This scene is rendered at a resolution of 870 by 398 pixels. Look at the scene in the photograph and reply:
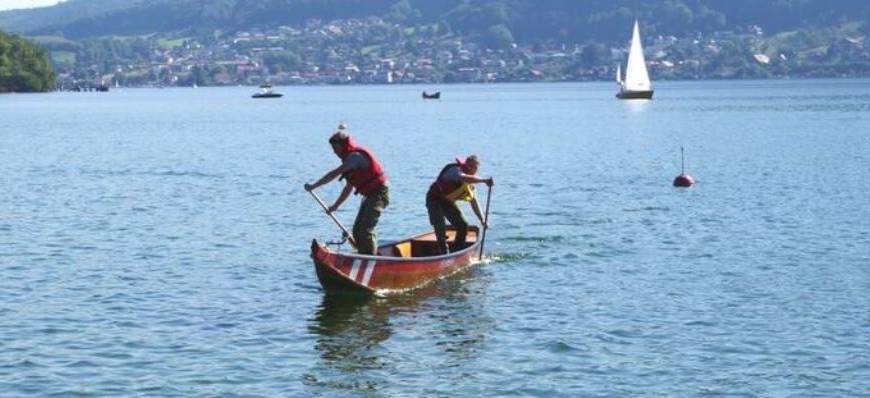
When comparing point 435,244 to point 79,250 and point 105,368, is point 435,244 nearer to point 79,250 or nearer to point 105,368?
point 79,250

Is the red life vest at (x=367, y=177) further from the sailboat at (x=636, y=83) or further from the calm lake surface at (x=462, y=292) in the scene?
the sailboat at (x=636, y=83)

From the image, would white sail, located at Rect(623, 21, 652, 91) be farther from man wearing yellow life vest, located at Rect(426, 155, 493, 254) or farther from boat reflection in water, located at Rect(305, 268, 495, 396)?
boat reflection in water, located at Rect(305, 268, 495, 396)

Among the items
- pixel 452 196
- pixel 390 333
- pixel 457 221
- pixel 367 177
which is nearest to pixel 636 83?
pixel 457 221

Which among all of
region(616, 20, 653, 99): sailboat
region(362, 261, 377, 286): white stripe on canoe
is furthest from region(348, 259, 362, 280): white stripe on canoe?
region(616, 20, 653, 99): sailboat

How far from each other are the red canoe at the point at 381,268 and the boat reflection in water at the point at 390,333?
274mm

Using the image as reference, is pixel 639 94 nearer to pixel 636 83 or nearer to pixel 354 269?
pixel 636 83

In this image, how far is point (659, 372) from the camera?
916 inches

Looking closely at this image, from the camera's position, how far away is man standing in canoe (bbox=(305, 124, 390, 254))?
28594 mm

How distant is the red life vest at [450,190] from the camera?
1273 inches

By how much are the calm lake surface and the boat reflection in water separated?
0.23 ft

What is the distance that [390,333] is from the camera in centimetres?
2644

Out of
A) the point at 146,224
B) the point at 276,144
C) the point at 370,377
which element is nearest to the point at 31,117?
the point at 276,144

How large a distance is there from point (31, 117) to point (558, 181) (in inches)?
3841

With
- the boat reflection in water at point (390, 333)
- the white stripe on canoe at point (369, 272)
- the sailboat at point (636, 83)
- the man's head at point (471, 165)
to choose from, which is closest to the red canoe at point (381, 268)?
the white stripe on canoe at point (369, 272)
